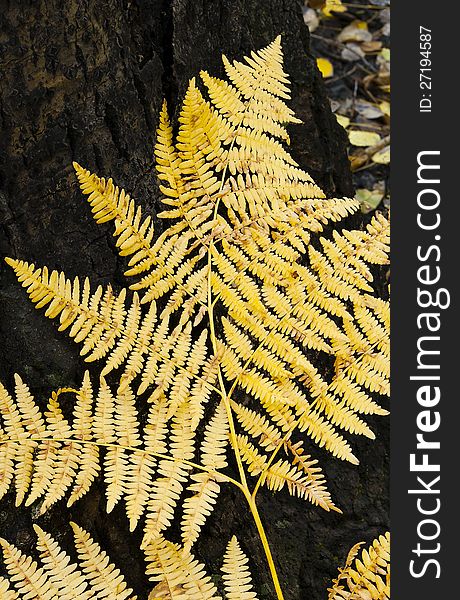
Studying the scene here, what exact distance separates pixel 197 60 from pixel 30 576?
4.60 feet

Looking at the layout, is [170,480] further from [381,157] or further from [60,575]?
[381,157]

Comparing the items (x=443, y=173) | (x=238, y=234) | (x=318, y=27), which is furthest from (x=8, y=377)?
(x=318, y=27)

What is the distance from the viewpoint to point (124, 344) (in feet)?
5.56

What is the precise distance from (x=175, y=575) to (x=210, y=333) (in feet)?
1.98

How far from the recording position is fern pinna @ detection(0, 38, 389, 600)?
1.64 meters

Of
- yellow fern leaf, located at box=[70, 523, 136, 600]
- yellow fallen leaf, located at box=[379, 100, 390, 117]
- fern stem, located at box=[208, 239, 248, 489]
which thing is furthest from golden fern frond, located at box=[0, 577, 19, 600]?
yellow fallen leaf, located at box=[379, 100, 390, 117]

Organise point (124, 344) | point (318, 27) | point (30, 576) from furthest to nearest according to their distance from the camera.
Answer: point (318, 27) → point (124, 344) → point (30, 576)

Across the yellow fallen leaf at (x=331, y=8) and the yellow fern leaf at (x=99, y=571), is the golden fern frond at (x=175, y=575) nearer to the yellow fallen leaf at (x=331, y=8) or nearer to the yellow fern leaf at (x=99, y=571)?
the yellow fern leaf at (x=99, y=571)

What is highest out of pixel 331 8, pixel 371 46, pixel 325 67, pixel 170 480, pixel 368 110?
pixel 371 46

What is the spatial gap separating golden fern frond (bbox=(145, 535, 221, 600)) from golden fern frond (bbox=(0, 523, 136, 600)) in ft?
0.25

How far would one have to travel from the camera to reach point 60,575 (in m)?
1.58

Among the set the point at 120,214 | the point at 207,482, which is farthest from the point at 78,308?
the point at 207,482

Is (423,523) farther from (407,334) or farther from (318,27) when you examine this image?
(318,27)

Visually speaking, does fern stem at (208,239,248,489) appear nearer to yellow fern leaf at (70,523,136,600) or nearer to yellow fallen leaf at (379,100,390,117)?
yellow fern leaf at (70,523,136,600)
